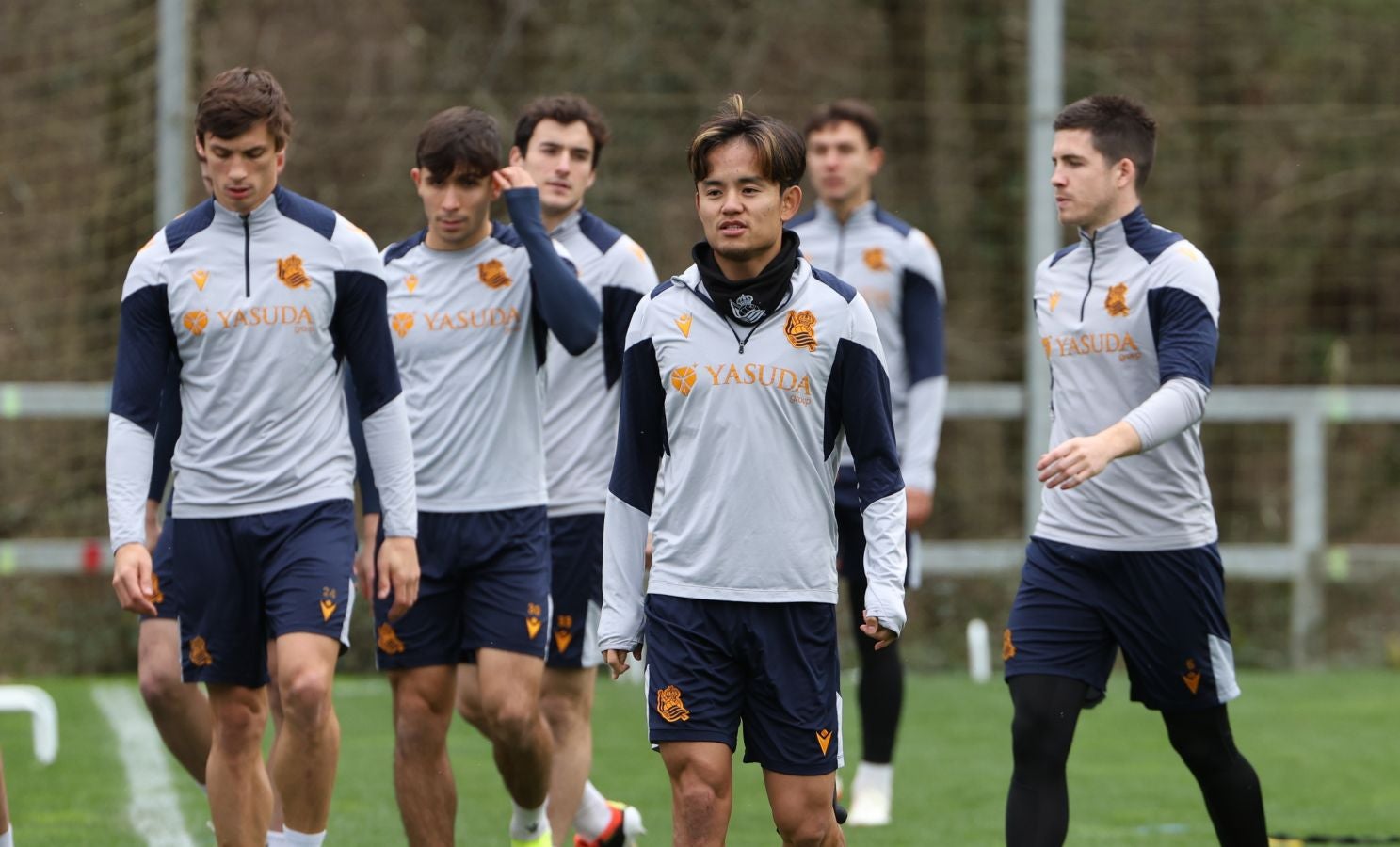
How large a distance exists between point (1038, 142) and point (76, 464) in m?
5.95

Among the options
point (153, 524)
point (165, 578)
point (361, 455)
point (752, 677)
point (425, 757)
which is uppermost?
point (361, 455)

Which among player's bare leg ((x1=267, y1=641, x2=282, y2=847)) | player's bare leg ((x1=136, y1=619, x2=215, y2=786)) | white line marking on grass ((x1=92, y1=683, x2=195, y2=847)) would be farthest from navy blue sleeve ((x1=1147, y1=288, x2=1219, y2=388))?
white line marking on grass ((x1=92, y1=683, x2=195, y2=847))

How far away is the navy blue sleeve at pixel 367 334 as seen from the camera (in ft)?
17.9

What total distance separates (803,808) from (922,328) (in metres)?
3.13

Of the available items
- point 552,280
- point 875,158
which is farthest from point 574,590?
point 875,158

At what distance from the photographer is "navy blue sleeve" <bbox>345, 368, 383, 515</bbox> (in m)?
5.72

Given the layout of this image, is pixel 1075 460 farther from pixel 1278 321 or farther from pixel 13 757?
pixel 1278 321

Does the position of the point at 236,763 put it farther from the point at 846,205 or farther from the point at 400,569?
the point at 846,205

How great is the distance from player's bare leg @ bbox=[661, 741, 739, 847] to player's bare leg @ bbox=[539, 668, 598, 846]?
174 cm

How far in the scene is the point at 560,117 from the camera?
6523 millimetres

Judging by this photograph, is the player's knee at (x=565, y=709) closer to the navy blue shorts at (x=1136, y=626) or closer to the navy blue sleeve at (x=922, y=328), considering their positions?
the navy blue shorts at (x=1136, y=626)

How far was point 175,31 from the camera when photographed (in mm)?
11609

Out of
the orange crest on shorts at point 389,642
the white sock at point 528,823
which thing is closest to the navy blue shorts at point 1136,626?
the white sock at point 528,823

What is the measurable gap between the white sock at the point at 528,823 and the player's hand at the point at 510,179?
1780 millimetres
